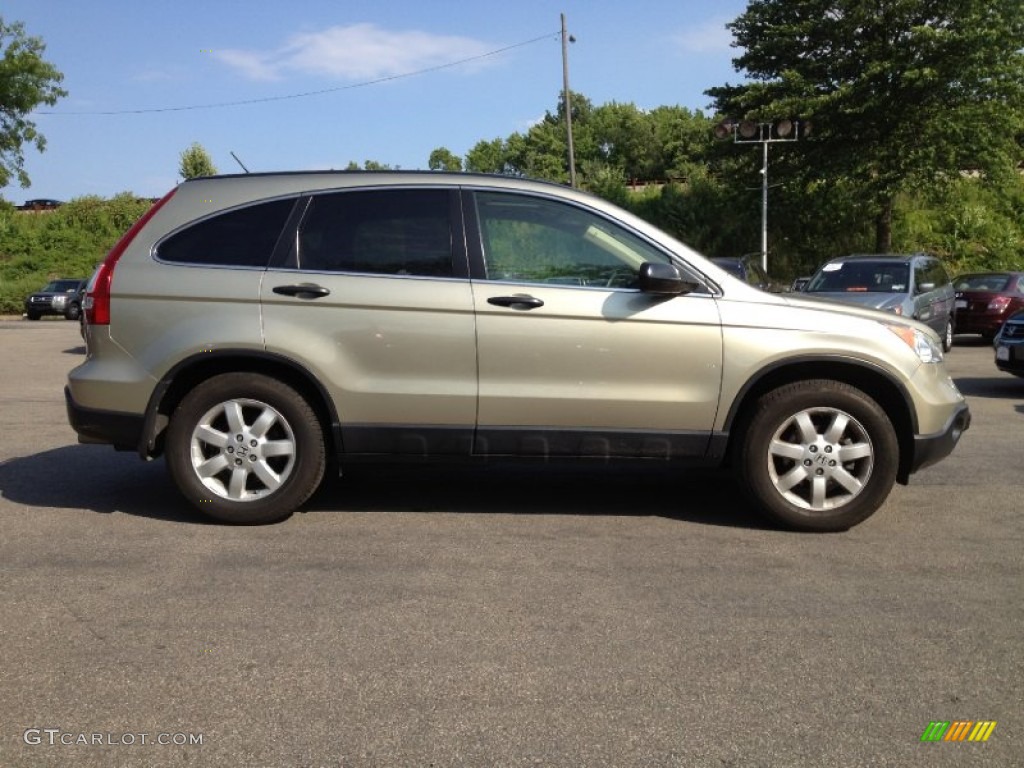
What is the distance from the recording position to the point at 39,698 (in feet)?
10.4

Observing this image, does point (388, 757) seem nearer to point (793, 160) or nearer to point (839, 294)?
point (839, 294)

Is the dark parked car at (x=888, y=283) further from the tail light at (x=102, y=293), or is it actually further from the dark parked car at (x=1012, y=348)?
the tail light at (x=102, y=293)

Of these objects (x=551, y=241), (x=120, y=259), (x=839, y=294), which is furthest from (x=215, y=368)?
(x=839, y=294)

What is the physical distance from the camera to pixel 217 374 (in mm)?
5285

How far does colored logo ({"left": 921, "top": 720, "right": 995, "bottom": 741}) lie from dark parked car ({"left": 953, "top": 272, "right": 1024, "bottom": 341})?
17002 millimetres

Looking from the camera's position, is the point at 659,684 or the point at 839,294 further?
the point at 839,294

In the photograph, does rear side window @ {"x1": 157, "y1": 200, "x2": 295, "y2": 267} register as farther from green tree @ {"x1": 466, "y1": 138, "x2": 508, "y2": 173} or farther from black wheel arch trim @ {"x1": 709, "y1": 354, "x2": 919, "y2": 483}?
green tree @ {"x1": 466, "y1": 138, "x2": 508, "y2": 173}

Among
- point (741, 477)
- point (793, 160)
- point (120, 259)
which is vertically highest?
point (793, 160)

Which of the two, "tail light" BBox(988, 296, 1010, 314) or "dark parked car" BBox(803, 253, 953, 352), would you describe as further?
"tail light" BBox(988, 296, 1010, 314)

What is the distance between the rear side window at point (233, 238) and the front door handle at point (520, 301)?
1298 millimetres

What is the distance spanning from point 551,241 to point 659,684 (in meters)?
2.68

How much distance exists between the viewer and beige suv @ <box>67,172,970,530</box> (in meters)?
5.09

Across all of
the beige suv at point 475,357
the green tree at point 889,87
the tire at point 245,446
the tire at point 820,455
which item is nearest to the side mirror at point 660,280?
the beige suv at point 475,357

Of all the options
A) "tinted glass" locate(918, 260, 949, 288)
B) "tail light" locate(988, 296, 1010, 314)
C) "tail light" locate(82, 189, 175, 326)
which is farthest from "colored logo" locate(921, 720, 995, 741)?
"tail light" locate(988, 296, 1010, 314)
